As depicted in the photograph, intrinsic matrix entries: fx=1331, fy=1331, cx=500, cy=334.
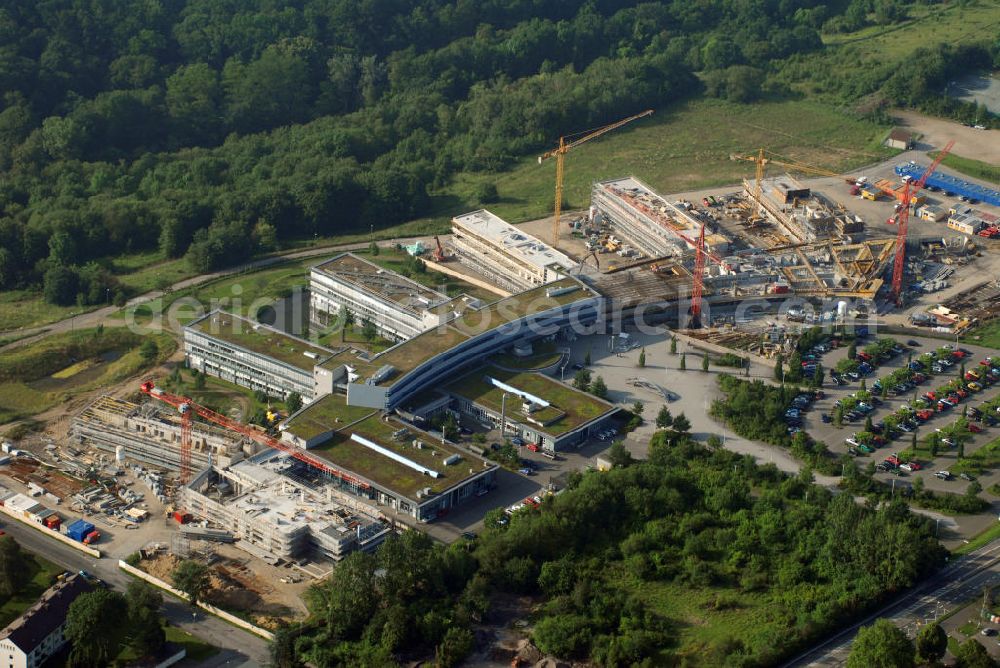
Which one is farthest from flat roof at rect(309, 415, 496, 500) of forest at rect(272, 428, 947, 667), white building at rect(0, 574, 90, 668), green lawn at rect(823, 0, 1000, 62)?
green lawn at rect(823, 0, 1000, 62)

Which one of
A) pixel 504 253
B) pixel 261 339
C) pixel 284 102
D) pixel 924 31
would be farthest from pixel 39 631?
pixel 924 31

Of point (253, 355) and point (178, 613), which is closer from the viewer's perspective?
point (178, 613)

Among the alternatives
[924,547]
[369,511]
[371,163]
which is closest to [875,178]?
[371,163]

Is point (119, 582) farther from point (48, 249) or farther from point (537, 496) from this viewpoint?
point (48, 249)

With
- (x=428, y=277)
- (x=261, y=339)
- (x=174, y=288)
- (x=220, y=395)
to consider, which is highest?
(x=261, y=339)

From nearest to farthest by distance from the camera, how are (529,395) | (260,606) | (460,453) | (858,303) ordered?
(260,606) → (460,453) → (529,395) → (858,303)

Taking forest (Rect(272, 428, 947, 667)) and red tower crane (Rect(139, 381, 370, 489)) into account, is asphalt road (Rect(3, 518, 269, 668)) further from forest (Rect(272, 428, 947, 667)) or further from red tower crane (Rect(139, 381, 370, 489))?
red tower crane (Rect(139, 381, 370, 489))

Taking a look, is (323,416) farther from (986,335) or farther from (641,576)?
(986,335)

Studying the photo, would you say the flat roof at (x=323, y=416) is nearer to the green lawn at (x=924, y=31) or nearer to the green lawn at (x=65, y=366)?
the green lawn at (x=65, y=366)
